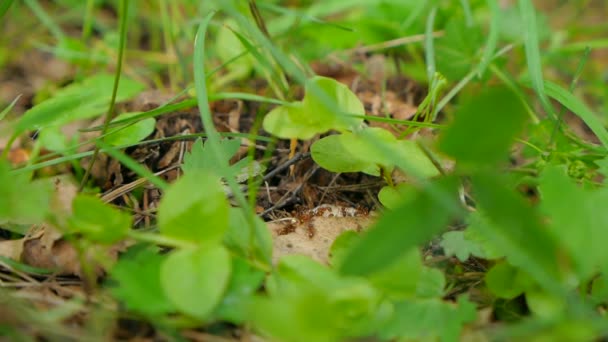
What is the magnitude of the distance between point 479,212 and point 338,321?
0.40 m

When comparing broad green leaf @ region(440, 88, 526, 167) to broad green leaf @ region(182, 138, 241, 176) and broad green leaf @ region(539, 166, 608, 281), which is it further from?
broad green leaf @ region(182, 138, 241, 176)

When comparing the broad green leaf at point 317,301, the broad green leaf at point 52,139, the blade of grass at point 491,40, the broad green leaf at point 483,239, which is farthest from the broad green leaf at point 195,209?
the blade of grass at point 491,40

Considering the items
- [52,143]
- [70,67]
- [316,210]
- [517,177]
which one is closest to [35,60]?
[70,67]

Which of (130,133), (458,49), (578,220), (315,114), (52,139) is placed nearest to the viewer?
(578,220)

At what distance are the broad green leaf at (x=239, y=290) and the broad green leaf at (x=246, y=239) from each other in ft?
0.09

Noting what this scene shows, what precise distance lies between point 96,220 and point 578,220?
760 millimetres

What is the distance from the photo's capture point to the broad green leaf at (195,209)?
90cm

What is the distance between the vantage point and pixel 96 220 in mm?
899

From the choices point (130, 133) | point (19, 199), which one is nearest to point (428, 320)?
point (19, 199)

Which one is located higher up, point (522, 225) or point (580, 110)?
point (580, 110)

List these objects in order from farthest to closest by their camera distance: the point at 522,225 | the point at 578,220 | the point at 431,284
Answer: the point at 431,284, the point at 578,220, the point at 522,225

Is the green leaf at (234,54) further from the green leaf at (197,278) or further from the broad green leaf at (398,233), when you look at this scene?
the broad green leaf at (398,233)

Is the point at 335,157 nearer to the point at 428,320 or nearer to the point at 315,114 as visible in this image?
the point at 315,114

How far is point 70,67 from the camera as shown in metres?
2.33
